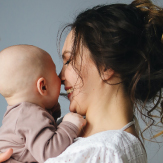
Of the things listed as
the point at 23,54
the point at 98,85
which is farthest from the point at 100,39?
the point at 23,54

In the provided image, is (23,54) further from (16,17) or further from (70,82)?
(16,17)

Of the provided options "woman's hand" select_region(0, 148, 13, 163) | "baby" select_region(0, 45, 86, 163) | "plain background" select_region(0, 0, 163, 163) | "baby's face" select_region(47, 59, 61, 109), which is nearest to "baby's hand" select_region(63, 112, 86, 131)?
"baby" select_region(0, 45, 86, 163)

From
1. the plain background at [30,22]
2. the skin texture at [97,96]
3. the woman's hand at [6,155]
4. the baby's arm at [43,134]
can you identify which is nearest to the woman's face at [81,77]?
the skin texture at [97,96]

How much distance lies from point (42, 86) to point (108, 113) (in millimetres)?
268

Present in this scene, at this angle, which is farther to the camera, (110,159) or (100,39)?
(100,39)

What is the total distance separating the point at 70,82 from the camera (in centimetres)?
100

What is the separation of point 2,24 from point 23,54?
1.32 meters

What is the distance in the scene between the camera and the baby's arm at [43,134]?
34.1 inches

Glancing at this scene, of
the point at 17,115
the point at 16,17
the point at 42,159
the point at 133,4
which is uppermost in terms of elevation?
the point at 133,4

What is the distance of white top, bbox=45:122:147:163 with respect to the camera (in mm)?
818

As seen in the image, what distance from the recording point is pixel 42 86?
3.25 ft

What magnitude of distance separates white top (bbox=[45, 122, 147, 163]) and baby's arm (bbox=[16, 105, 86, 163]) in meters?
0.04

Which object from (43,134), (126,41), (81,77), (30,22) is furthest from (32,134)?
(30,22)

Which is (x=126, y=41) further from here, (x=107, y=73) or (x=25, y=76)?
(x=25, y=76)
